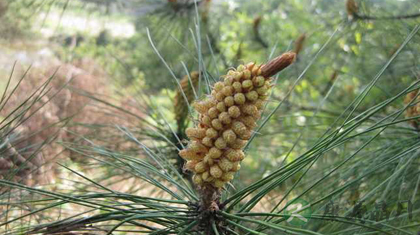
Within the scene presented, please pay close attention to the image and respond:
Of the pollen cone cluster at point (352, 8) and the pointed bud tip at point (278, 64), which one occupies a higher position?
the pollen cone cluster at point (352, 8)

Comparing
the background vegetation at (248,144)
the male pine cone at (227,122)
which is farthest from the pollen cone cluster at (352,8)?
the male pine cone at (227,122)

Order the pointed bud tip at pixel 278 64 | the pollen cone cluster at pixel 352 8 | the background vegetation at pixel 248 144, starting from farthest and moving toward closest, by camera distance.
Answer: the pollen cone cluster at pixel 352 8 → the background vegetation at pixel 248 144 → the pointed bud tip at pixel 278 64

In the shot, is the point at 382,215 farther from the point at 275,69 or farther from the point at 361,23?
the point at 361,23

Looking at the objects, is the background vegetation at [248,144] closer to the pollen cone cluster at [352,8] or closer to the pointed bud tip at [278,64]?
the pollen cone cluster at [352,8]

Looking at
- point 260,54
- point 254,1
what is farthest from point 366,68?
point 254,1

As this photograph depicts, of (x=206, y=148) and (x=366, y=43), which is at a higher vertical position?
(x=366, y=43)

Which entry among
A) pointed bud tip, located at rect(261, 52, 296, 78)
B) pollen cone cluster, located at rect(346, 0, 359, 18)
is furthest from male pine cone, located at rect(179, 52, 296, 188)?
pollen cone cluster, located at rect(346, 0, 359, 18)

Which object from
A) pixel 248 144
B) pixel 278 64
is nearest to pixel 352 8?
pixel 248 144
